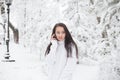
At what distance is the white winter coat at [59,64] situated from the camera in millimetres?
6004

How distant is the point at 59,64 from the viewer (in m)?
6.07

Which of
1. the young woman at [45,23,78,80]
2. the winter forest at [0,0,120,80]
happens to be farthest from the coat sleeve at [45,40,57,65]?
the winter forest at [0,0,120,80]

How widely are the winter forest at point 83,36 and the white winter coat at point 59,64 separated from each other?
6.14 meters

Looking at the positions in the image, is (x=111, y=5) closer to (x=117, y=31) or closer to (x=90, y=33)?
(x=117, y=31)

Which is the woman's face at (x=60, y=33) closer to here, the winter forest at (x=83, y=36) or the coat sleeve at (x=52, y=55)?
the coat sleeve at (x=52, y=55)

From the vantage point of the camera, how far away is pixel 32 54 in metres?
34.8

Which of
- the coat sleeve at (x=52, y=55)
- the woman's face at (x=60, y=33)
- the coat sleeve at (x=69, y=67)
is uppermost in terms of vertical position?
the woman's face at (x=60, y=33)

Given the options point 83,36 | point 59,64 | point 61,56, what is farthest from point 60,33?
point 83,36

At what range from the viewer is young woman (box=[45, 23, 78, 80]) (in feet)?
19.7

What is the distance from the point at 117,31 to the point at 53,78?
23.9 ft

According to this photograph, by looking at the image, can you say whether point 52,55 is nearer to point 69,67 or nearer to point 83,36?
point 69,67

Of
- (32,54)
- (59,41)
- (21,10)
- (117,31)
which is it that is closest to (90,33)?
(32,54)

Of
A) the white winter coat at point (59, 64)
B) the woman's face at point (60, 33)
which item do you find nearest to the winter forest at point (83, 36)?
the woman's face at point (60, 33)

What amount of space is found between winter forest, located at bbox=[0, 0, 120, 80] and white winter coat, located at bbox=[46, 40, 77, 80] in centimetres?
614
